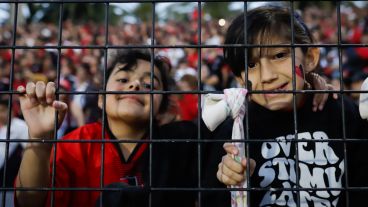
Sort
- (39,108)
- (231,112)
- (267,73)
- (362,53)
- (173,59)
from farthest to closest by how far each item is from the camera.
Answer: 1. (173,59)
2. (362,53)
3. (267,73)
4. (39,108)
5. (231,112)

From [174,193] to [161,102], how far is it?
0.53 meters

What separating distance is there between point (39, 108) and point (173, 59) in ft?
18.3

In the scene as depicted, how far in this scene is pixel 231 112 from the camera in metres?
1.08

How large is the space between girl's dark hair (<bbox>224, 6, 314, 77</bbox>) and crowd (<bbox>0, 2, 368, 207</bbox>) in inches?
3.1

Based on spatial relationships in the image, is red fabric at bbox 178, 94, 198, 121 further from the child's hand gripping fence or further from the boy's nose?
the child's hand gripping fence

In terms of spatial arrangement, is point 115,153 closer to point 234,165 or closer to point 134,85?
point 134,85

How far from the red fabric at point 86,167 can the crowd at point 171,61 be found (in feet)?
0.59

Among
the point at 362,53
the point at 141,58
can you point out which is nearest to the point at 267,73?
the point at 141,58

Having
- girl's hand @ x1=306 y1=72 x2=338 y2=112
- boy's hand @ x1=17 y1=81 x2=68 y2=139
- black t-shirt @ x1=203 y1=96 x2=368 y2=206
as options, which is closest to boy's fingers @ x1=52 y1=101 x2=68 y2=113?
boy's hand @ x1=17 y1=81 x2=68 y2=139

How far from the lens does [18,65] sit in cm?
698

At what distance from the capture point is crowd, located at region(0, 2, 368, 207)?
3.54 metres

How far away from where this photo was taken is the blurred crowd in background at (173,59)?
11.6 feet

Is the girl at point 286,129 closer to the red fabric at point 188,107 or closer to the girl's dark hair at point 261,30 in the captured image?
the girl's dark hair at point 261,30

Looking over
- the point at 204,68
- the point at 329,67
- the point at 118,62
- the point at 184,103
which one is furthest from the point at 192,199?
the point at 329,67
